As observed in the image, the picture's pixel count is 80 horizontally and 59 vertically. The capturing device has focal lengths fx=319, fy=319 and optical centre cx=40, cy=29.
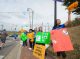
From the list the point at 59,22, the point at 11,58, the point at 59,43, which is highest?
the point at 59,22

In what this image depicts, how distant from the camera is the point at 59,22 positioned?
12.1 meters

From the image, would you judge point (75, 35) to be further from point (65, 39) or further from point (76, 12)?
point (65, 39)

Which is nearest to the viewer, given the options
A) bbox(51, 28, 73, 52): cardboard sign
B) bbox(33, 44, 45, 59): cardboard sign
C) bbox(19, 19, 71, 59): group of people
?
bbox(51, 28, 73, 52): cardboard sign

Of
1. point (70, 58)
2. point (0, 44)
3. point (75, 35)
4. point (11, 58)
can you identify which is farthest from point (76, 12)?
point (70, 58)

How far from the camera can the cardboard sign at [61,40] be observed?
10742mm

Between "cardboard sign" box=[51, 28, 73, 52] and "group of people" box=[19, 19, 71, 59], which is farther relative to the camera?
"group of people" box=[19, 19, 71, 59]

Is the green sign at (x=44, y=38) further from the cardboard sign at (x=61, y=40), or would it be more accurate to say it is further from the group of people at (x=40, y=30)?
the group of people at (x=40, y=30)

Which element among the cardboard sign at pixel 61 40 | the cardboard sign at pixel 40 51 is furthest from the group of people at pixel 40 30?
the cardboard sign at pixel 40 51

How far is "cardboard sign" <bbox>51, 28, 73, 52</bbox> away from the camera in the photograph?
35.2 ft

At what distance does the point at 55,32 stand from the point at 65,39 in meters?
0.59

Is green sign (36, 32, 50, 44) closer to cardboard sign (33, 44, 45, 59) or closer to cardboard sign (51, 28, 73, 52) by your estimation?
cardboard sign (33, 44, 45, 59)

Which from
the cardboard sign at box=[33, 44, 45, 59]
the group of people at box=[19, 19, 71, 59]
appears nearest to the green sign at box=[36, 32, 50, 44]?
the cardboard sign at box=[33, 44, 45, 59]

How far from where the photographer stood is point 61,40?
1095cm

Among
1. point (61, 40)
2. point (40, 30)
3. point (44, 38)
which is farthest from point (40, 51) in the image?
point (40, 30)
